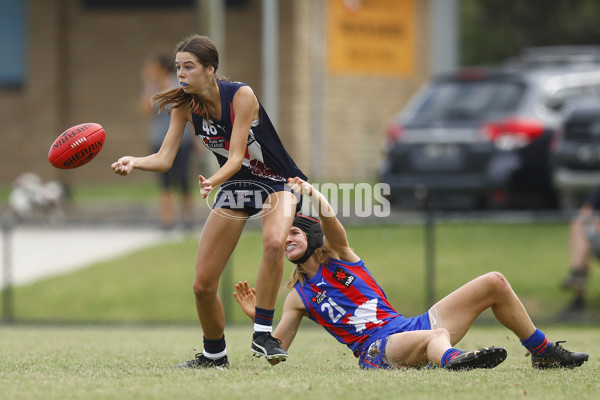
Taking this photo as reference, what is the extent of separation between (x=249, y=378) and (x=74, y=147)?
1775 mm

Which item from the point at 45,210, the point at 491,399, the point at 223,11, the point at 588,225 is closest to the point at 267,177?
the point at 491,399

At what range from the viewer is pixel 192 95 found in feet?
21.7

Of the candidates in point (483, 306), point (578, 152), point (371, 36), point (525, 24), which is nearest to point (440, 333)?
point (483, 306)

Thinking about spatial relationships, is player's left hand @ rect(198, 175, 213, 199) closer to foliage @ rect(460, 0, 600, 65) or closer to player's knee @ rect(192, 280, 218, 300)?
player's knee @ rect(192, 280, 218, 300)

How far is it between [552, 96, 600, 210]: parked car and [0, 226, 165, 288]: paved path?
5.12m

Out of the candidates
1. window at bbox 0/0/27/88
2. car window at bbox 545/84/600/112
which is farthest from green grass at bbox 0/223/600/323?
window at bbox 0/0/27/88

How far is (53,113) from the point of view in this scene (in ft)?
69.3

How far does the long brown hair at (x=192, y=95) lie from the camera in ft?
21.4

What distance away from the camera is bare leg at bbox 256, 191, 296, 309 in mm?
6324

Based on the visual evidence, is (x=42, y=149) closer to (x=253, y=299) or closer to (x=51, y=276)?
(x=51, y=276)

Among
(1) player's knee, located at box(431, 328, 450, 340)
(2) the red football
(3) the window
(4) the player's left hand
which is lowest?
(1) player's knee, located at box(431, 328, 450, 340)

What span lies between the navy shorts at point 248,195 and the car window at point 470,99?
26.0 feet

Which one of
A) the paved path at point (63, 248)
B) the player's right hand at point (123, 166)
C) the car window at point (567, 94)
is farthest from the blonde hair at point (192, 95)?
the car window at point (567, 94)

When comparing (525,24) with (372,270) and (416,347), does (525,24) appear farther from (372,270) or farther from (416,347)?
(416,347)
